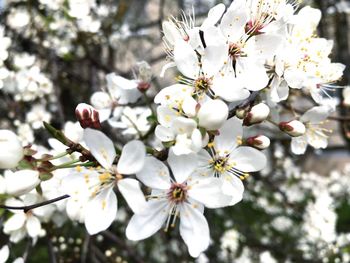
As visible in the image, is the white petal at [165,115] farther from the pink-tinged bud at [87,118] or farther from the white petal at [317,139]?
the white petal at [317,139]

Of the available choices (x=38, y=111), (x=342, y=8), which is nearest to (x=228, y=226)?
(x=38, y=111)

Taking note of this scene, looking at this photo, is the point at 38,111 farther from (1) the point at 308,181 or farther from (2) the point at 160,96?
(1) the point at 308,181

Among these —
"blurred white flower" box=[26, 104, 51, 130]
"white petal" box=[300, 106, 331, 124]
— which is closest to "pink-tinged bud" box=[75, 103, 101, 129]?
"white petal" box=[300, 106, 331, 124]

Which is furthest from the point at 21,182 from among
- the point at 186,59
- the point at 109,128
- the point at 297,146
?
the point at 109,128

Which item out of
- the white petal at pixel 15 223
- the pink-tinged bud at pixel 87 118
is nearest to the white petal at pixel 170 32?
the pink-tinged bud at pixel 87 118

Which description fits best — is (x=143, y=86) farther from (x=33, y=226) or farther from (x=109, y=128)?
(x=109, y=128)
